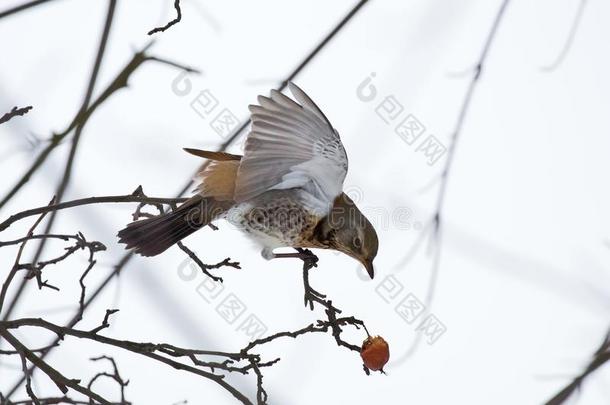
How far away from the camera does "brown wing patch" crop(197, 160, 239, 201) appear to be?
407 cm

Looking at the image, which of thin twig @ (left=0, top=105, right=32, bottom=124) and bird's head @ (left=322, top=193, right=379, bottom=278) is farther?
bird's head @ (left=322, top=193, right=379, bottom=278)

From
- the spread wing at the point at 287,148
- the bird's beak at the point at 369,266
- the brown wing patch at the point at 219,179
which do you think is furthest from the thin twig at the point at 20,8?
the bird's beak at the point at 369,266

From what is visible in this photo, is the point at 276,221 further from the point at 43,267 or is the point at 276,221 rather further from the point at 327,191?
the point at 43,267

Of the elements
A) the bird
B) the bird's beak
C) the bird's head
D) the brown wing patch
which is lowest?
the bird's beak

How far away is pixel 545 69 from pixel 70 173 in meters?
2.19

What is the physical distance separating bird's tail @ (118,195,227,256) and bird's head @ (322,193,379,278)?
0.66 meters

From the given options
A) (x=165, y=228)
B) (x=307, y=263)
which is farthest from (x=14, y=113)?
(x=307, y=263)

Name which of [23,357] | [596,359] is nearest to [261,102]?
[23,357]

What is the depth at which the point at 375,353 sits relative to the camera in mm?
3445

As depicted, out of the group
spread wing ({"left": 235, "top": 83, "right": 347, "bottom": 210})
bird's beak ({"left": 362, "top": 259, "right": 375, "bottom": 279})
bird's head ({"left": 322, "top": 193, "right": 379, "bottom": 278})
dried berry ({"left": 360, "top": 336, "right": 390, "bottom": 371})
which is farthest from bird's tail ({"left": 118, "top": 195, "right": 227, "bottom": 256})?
dried berry ({"left": 360, "top": 336, "right": 390, "bottom": 371})

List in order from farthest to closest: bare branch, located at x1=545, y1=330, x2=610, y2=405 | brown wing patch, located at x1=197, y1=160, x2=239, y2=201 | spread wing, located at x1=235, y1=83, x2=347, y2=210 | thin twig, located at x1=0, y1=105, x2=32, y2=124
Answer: brown wing patch, located at x1=197, y1=160, x2=239, y2=201 < spread wing, located at x1=235, y1=83, x2=347, y2=210 < thin twig, located at x1=0, y1=105, x2=32, y2=124 < bare branch, located at x1=545, y1=330, x2=610, y2=405

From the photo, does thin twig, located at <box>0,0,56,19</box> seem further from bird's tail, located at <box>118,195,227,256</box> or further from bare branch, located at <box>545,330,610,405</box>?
bare branch, located at <box>545,330,610,405</box>

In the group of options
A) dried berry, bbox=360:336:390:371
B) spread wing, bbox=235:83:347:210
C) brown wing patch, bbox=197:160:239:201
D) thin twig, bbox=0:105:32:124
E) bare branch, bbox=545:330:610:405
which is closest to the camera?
bare branch, bbox=545:330:610:405

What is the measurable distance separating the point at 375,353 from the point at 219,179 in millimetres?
1200
